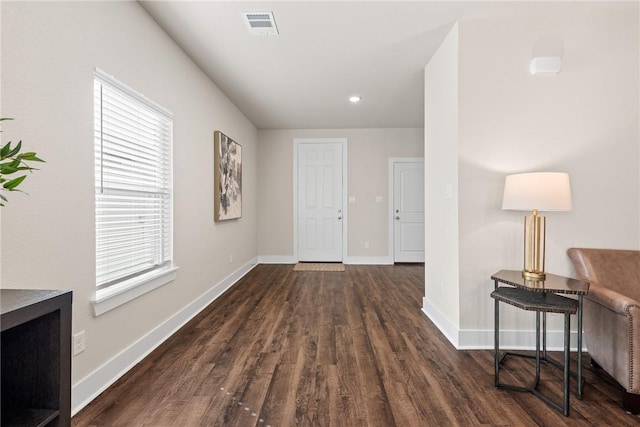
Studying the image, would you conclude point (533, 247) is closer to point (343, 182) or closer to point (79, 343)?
point (79, 343)

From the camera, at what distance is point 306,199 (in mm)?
6070

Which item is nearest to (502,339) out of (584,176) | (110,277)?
(584,176)

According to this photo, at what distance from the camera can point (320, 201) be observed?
6055 mm

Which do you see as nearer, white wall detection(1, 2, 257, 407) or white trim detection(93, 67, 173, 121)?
white wall detection(1, 2, 257, 407)

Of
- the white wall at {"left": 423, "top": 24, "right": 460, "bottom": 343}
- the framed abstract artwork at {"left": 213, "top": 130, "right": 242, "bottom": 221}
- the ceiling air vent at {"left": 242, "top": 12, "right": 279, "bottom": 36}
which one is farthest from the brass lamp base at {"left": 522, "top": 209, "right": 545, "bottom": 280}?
the framed abstract artwork at {"left": 213, "top": 130, "right": 242, "bottom": 221}

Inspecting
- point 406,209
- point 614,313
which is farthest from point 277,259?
point 614,313

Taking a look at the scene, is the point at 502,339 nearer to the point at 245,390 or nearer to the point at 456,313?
the point at 456,313

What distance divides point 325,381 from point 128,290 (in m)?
1.40

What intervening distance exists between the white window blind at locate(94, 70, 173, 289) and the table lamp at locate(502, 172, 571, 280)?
8.46ft

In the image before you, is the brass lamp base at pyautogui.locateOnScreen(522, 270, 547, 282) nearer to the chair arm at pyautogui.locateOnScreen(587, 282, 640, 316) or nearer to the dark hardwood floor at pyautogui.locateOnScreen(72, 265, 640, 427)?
the chair arm at pyautogui.locateOnScreen(587, 282, 640, 316)

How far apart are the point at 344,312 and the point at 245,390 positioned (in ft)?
5.10

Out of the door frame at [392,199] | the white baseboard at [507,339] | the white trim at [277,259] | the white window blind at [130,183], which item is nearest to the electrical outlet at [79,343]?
the white window blind at [130,183]

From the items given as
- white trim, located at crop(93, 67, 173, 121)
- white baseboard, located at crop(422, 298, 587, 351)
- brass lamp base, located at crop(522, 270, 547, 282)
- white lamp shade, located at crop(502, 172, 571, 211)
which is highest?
white trim, located at crop(93, 67, 173, 121)

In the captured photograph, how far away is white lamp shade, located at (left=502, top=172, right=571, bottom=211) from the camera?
6.33 ft
